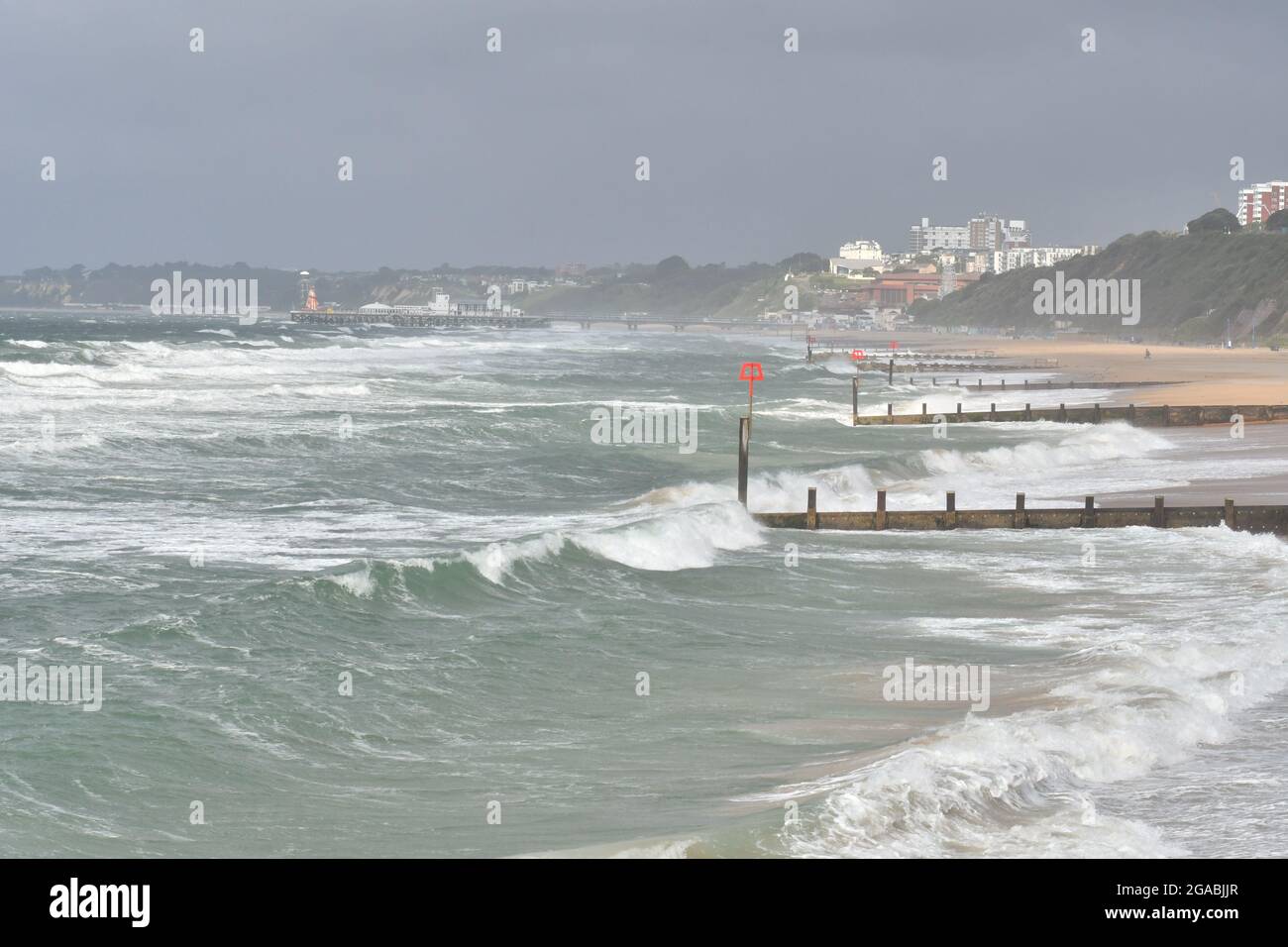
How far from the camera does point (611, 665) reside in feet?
53.7

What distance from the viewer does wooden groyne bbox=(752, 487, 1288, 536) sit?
24688 millimetres

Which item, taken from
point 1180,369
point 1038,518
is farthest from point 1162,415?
point 1180,369

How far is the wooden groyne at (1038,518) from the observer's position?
24688mm

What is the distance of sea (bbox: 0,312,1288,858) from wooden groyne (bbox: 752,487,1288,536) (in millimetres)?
405

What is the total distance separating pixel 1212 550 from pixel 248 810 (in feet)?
54.1

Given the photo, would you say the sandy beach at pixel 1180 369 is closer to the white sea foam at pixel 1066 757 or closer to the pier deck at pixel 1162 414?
the pier deck at pixel 1162 414

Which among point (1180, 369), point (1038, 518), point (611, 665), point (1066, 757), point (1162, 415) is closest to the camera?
point (1066, 757)

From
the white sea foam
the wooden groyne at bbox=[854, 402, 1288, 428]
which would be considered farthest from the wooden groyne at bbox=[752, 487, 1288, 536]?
the wooden groyne at bbox=[854, 402, 1288, 428]

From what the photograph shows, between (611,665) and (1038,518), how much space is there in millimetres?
12188

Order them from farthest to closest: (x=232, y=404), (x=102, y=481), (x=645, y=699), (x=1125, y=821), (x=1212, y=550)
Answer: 1. (x=232, y=404)
2. (x=102, y=481)
3. (x=1212, y=550)
4. (x=645, y=699)
5. (x=1125, y=821)

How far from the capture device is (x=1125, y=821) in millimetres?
10656

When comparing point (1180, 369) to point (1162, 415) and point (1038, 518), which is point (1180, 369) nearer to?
point (1162, 415)
